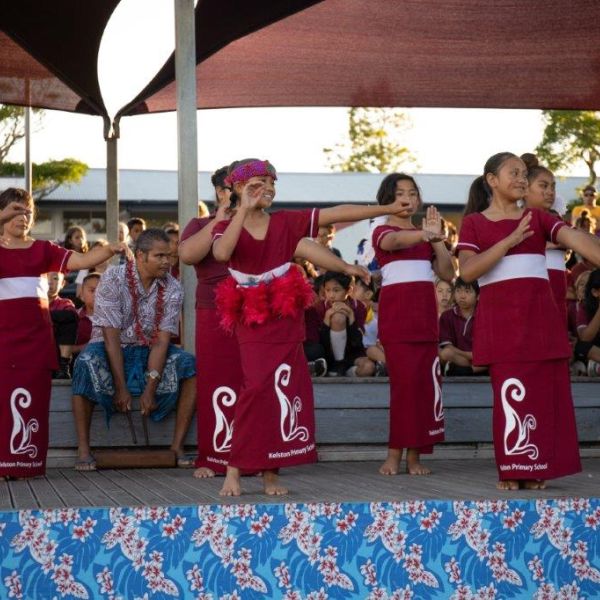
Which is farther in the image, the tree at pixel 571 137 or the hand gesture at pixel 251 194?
the tree at pixel 571 137

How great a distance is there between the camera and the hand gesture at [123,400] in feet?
24.2

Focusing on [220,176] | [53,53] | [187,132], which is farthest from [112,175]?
[220,176]

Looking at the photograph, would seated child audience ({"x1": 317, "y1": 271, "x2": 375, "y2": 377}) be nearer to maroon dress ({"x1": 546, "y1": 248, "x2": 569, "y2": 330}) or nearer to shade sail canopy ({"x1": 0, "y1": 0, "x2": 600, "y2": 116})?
maroon dress ({"x1": 546, "y1": 248, "x2": 569, "y2": 330})

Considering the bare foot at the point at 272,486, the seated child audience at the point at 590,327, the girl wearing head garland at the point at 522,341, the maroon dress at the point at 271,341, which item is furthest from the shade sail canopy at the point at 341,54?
the bare foot at the point at 272,486

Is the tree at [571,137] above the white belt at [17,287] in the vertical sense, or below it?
above

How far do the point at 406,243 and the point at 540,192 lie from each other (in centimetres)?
75

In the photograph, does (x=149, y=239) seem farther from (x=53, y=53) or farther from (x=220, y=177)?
(x=53, y=53)

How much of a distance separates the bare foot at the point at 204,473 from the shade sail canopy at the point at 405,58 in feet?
10.8

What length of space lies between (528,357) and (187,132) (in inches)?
104

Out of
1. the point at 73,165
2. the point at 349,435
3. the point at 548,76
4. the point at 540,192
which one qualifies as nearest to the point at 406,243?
the point at 540,192

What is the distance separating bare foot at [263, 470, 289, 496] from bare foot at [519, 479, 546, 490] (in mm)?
1076

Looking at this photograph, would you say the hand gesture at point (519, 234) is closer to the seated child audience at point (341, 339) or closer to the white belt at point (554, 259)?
the white belt at point (554, 259)

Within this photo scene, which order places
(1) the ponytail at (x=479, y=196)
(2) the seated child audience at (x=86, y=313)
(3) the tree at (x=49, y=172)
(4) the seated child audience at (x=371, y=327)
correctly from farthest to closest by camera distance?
1. (3) the tree at (x=49, y=172)
2. (4) the seated child audience at (x=371, y=327)
3. (2) the seated child audience at (x=86, y=313)
4. (1) the ponytail at (x=479, y=196)

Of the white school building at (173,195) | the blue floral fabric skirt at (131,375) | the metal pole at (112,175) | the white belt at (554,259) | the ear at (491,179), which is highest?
the white school building at (173,195)
